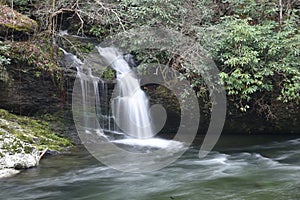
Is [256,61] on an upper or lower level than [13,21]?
lower

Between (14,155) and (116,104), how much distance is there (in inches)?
121

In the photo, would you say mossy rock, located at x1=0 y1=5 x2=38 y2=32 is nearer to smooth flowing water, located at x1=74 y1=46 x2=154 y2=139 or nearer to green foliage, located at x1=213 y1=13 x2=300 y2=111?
smooth flowing water, located at x1=74 y1=46 x2=154 y2=139

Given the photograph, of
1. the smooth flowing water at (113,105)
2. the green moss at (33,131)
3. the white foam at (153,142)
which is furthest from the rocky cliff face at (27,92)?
the white foam at (153,142)

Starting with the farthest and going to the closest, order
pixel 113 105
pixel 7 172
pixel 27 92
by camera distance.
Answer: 1. pixel 113 105
2. pixel 27 92
3. pixel 7 172

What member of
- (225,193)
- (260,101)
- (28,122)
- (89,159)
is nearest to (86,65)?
(28,122)

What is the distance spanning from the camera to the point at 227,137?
7871mm

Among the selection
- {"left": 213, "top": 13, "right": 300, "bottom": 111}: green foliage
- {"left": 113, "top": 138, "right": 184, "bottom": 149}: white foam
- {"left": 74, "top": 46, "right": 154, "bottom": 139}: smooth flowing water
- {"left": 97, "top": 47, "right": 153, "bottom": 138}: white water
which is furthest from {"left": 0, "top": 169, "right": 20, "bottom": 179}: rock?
{"left": 213, "top": 13, "right": 300, "bottom": 111}: green foliage

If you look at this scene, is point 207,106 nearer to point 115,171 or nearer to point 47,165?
point 115,171

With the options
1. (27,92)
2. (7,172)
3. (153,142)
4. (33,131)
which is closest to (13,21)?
(27,92)

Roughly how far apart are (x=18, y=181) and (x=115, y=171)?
1.56 meters

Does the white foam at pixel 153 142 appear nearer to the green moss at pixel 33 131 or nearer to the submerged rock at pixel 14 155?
the green moss at pixel 33 131

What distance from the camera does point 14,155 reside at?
17.9ft

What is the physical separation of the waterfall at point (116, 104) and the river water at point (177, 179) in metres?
1.48

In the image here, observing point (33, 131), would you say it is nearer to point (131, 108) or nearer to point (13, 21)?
point (131, 108)
